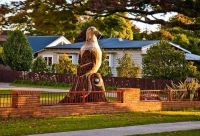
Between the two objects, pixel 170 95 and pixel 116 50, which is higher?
pixel 116 50

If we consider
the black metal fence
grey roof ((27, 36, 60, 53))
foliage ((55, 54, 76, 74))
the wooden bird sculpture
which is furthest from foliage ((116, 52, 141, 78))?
grey roof ((27, 36, 60, 53))

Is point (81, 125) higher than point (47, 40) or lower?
lower

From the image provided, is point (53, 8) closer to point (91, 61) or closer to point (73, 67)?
point (91, 61)

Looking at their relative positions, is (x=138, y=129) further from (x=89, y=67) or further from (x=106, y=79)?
(x=106, y=79)

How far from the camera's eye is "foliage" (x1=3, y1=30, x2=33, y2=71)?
4794cm

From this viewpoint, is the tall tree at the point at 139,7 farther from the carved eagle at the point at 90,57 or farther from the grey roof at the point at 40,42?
the grey roof at the point at 40,42

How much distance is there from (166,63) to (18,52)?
57.3ft

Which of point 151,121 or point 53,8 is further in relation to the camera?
point 151,121

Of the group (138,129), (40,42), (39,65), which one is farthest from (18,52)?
(138,129)

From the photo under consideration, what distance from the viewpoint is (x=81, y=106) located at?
20.7 meters

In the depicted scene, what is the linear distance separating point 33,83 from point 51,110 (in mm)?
23929

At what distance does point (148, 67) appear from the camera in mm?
36375

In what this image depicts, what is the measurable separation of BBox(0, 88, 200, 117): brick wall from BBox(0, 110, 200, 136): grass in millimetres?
379

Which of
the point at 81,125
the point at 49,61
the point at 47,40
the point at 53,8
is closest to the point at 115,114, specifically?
the point at 81,125
